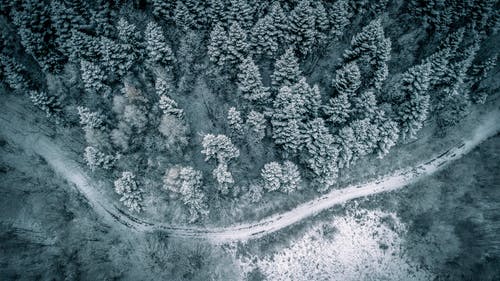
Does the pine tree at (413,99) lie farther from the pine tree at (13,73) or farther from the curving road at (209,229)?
the pine tree at (13,73)

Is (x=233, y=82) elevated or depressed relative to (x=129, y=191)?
elevated

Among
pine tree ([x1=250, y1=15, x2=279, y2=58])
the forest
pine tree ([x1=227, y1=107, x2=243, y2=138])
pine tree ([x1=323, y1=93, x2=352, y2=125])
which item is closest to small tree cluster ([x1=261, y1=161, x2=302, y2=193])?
the forest

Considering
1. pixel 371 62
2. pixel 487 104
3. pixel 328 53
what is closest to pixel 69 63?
pixel 328 53

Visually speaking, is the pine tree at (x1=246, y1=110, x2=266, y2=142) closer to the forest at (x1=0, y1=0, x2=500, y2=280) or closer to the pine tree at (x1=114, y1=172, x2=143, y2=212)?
the forest at (x1=0, y1=0, x2=500, y2=280)

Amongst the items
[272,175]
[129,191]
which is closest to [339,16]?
[272,175]

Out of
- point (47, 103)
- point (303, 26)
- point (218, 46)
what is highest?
point (303, 26)

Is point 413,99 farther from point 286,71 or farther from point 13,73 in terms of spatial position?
point 13,73
